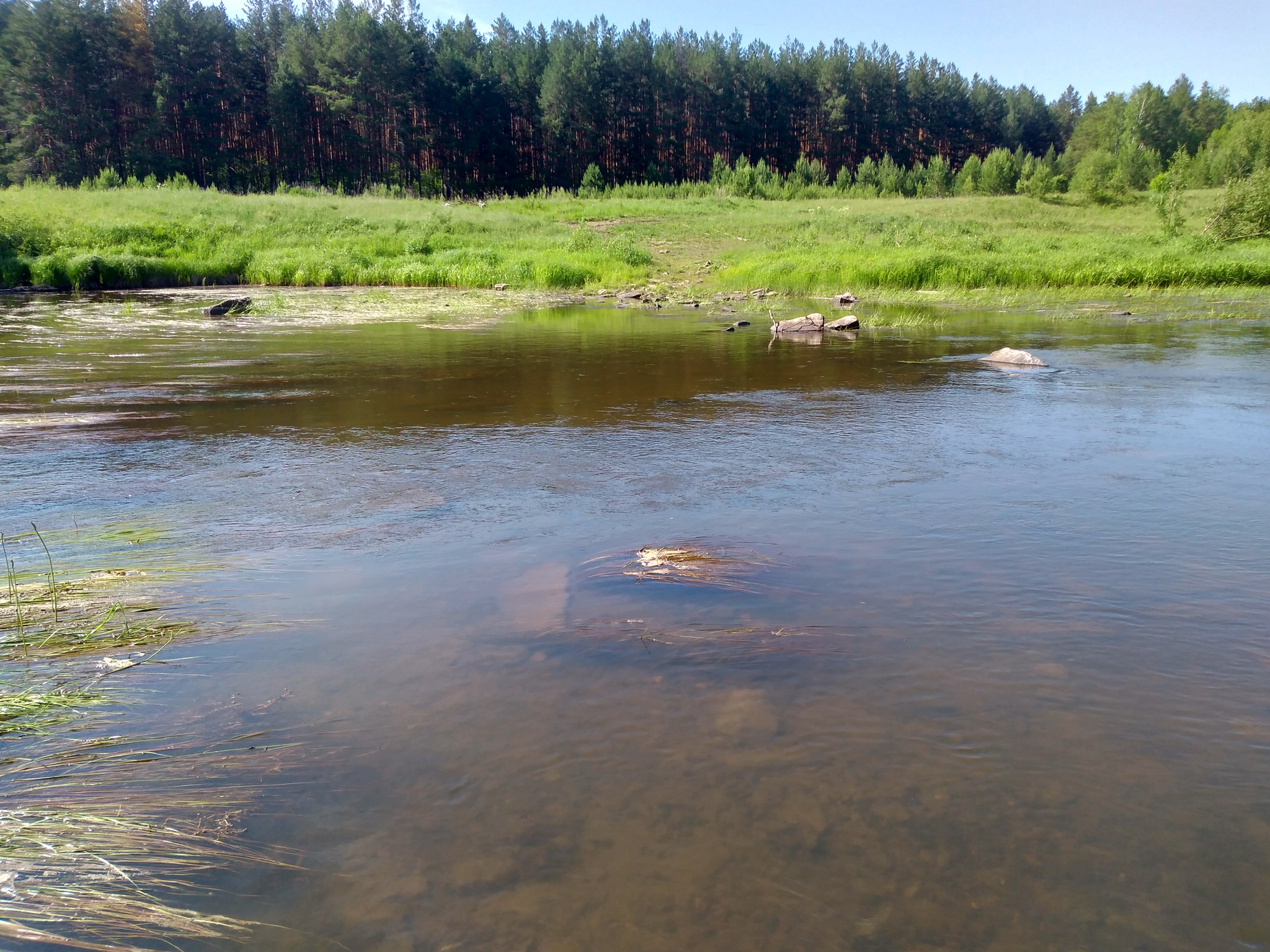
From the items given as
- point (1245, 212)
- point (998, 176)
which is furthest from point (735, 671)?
point (998, 176)

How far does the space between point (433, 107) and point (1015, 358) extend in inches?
2463

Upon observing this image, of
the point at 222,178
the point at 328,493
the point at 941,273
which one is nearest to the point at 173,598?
the point at 328,493

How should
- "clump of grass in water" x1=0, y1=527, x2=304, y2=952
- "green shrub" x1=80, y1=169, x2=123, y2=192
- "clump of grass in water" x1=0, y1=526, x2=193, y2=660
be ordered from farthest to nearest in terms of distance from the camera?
"green shrub" x1=80, y1=169, x2=123, y2=192 < "clump of grass in water" x1=0, y1=526, x2=193, y2=660 < "clump of grass in water" x1=0, y1=527, x2=304, y2=952

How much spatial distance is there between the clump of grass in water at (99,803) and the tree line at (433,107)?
45116 mm

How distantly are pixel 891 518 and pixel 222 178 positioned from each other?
64.0 m

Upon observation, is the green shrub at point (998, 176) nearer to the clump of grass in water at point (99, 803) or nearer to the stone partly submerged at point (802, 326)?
the stone partly submerged at point (802, 326)

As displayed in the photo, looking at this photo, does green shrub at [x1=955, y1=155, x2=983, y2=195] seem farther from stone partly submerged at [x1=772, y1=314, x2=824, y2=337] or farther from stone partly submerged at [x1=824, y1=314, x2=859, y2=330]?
stone partly submerged at [x1=772, y1=314, x2=824, y2=337]

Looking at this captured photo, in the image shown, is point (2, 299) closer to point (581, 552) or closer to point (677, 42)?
point (581, 552)

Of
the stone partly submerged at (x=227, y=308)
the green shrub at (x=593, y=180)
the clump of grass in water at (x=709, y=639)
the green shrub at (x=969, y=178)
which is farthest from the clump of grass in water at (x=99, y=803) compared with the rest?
the green shrub at (x=969, y=178)

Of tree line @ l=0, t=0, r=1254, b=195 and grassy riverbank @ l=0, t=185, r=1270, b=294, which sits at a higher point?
tree line @ l=0, t=0, r=1254, b=195

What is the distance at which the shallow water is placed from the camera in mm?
2367

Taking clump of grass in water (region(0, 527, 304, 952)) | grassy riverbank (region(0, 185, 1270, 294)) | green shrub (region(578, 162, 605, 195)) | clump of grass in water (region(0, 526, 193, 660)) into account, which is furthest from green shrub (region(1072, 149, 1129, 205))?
clump of grass in water (region(0, 527, 304, 952))

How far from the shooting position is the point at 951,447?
24.3 feet

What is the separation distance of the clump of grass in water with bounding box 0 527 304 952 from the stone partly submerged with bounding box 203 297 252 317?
17778mm
